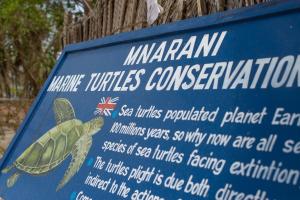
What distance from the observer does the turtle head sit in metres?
2.29

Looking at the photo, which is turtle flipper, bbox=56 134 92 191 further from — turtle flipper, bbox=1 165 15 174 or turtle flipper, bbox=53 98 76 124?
turtle flipper, bbox=1 165 15 174

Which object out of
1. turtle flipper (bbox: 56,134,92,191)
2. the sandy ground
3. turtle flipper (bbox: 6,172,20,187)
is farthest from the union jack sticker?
the sandy ground

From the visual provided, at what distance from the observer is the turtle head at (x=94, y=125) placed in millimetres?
2287

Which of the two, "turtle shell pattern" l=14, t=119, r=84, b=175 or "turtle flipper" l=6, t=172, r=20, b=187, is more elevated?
"turtle shell pattern" l=14, t=119, r=84, b=175

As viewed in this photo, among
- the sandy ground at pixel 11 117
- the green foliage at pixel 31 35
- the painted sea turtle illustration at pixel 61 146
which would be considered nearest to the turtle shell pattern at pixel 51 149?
the painted sea turtle illustration at pixel 61 146

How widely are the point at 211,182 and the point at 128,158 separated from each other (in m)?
0.50

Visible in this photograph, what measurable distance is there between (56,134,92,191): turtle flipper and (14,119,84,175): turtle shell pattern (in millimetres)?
63

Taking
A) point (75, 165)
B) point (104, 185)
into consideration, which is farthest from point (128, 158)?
Result: point (75, 165)

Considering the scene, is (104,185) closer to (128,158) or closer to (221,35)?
(128,158)

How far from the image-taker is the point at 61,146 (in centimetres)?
250

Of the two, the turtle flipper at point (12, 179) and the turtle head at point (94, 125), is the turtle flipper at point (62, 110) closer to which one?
the turtle head at point (94, 125)

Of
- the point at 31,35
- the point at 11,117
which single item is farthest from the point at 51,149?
the point at 31,35

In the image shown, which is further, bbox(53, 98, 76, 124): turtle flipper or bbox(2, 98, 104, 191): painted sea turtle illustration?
bbox(53, 98, 76, 124): turtle flipper

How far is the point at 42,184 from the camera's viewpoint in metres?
2.41
